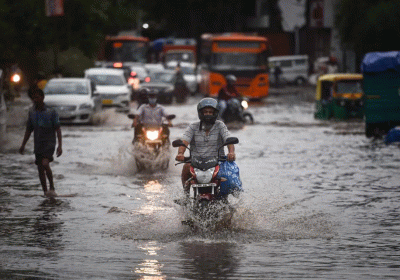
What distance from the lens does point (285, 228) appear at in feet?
38.5

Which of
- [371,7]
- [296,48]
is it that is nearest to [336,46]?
[296,48]

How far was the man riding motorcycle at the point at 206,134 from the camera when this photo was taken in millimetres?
11336

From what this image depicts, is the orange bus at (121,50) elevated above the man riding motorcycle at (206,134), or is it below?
below

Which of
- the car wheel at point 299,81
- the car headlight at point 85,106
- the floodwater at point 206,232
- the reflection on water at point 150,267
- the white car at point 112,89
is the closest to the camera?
the reflection on water at point 150,267

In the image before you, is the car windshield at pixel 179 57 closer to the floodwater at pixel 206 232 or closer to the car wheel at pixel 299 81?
the car wheel at pixel 299 81

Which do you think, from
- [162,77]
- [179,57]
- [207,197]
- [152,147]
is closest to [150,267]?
[207,197]

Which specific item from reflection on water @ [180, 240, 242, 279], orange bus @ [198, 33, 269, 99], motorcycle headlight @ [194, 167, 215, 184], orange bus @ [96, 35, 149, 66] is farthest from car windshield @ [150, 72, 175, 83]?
reflection on water @ [180, 240, 242, 279]

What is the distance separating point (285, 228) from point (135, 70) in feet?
148

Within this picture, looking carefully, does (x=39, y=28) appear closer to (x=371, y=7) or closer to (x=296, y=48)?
(x=371, y=7)

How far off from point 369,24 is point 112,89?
18480mm

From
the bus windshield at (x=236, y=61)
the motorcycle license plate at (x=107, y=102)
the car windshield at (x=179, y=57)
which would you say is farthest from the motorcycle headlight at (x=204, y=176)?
the car windshield at (x=179, y=57)

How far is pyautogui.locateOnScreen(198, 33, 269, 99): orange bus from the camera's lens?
50.1 m

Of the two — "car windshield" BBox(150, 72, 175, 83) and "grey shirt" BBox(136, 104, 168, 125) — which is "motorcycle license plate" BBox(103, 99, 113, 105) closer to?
"car windshield" BBox(150, 72, 175, 83)

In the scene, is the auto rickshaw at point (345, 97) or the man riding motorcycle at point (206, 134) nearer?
the man riding motorcycle at point (206, 134)
